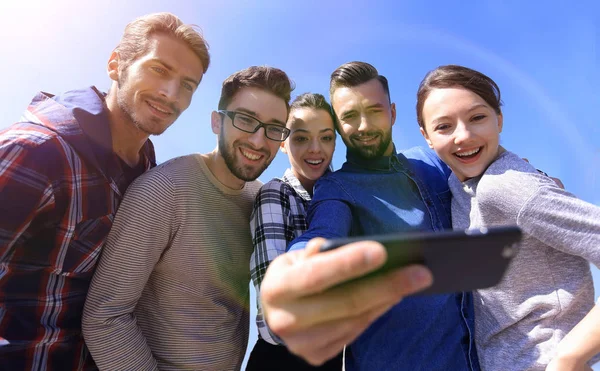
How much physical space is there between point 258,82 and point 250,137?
56 cm

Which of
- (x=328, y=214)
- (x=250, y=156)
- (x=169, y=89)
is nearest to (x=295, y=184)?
(x=250, y=156)

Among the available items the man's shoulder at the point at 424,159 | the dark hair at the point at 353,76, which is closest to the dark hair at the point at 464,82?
the man's shoulder at the point at 424,159

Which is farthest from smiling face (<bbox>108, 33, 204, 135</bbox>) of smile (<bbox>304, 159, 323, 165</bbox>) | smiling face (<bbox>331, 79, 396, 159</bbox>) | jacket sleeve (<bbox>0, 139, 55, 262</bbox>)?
smiling face (<bbox>331, 79, 396, 159</bbox>)

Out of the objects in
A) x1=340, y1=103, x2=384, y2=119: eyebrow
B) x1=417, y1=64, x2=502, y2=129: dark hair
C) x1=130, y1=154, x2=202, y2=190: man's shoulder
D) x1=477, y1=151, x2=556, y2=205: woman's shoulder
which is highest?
x1=417, y1=64, x2=502, y2=129: dark hair

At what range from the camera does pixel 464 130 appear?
6.99ft

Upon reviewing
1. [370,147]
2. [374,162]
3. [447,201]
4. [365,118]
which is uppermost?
[365,118]

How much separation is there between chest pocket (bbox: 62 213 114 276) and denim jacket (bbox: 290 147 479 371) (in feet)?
4.81

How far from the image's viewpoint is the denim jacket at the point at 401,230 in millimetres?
2066

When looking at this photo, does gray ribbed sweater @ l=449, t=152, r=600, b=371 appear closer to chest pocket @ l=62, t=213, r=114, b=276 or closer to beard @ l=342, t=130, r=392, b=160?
beard @ l=342, t=130, r=392, b=160

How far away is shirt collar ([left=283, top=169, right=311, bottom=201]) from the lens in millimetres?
3096

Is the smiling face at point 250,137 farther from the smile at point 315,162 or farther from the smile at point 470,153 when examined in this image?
the smile at point 470,153

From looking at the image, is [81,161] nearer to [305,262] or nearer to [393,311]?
[305,262]

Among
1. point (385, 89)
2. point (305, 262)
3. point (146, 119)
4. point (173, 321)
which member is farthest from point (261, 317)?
point (385, 89)

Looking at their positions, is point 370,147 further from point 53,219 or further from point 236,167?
point 53,219
